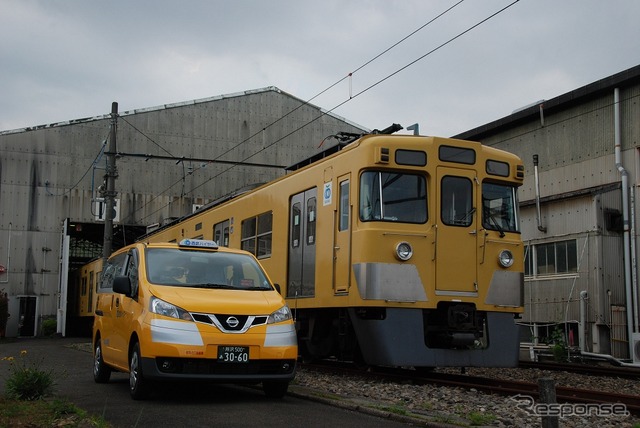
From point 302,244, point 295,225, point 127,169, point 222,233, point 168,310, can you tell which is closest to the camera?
point 168,310

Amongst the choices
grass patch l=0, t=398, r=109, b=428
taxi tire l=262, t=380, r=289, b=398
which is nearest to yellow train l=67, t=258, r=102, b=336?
taxi tire l=262, t=380, r=289, b=398

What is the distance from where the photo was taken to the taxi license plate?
26.2ft

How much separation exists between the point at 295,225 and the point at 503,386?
4733 mm

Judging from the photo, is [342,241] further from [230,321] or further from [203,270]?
[230,321]

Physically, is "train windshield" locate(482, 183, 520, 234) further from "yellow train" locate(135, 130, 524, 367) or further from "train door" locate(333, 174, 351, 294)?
"train door" locate(333, 174, 351, 294)

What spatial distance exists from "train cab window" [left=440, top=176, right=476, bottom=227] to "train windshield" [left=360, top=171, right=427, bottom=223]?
1.11 feet

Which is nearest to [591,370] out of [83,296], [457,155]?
[457,155]

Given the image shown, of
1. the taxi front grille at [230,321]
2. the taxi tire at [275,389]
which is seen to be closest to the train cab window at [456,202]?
the taxi tire at [275,389]

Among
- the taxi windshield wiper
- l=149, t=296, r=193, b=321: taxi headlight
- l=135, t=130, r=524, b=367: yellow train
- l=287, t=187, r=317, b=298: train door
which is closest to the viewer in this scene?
l=149, t=296, r=193, b=321: taxi headlight

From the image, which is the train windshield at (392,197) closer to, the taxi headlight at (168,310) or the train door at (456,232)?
the train door at (456,232)

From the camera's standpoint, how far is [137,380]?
8.28 metres

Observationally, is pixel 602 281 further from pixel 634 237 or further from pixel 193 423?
pixel 193 423

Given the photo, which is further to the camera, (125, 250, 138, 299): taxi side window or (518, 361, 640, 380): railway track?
(518, 361, 640, 380): railway track

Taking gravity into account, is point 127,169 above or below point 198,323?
above
